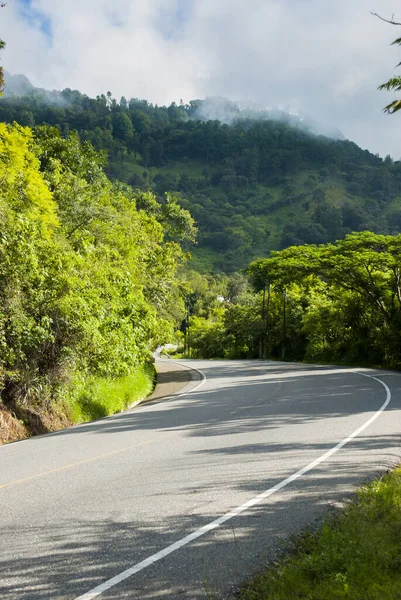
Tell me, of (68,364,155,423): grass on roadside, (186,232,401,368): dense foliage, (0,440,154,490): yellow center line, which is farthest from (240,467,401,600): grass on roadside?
(186,232,401,368): dense foliage

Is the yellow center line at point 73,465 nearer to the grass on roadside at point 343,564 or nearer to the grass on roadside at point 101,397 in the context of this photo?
the grass on roadside at point 343,564

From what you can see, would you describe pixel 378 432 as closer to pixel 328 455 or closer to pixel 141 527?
pixel 328 455

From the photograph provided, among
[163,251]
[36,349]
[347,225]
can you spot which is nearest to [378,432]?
[36,349]

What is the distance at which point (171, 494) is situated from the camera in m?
6.69

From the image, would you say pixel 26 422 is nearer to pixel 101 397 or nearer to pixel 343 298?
pixel 101 397

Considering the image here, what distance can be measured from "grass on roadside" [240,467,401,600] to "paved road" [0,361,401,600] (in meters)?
0.26

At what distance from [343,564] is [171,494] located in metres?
2.68

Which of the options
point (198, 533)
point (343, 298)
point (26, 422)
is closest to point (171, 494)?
point (198, 533)

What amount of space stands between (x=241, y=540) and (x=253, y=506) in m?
1.00

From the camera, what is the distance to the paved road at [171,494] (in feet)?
14.8

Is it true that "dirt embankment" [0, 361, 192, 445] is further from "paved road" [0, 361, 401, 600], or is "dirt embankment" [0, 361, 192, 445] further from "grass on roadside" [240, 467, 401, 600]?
"grass on roadside" [240, 467, 401, 600]

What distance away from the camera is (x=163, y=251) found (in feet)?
104

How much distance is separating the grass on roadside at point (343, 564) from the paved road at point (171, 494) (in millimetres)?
262

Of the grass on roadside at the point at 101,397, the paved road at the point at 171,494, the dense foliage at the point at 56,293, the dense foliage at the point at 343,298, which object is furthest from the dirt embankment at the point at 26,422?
the dense foliage at the point at 343,298
